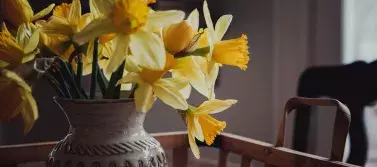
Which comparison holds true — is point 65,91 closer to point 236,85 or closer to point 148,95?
point 148,95

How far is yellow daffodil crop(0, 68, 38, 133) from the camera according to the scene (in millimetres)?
551

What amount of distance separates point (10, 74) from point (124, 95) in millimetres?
179

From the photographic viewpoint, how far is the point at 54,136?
163 centimetres

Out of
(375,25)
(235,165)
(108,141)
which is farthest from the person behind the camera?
(235,165)

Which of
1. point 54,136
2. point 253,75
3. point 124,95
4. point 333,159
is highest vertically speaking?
point 124,95

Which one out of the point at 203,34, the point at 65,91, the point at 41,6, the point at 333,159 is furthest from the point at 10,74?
the point at 41,6

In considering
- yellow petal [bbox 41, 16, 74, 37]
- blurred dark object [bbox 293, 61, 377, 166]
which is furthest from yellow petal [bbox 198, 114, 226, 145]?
blurred dark object [bbox 293, 61, 377, 166]

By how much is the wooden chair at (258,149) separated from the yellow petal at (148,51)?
334 mm

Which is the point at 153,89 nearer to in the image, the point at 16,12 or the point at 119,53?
the point at 119,53

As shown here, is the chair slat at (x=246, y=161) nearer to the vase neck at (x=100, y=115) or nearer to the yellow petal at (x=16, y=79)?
the vase neck at (x=100, y=115)

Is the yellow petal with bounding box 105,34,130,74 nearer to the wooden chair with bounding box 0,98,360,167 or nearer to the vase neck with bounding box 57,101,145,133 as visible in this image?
the vase neck with bounding box 57,101,145,133

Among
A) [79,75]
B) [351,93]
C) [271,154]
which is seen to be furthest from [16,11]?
[351,93]

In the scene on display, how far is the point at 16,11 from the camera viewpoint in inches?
25.5

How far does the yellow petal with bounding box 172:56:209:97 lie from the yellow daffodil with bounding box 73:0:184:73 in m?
0.07
